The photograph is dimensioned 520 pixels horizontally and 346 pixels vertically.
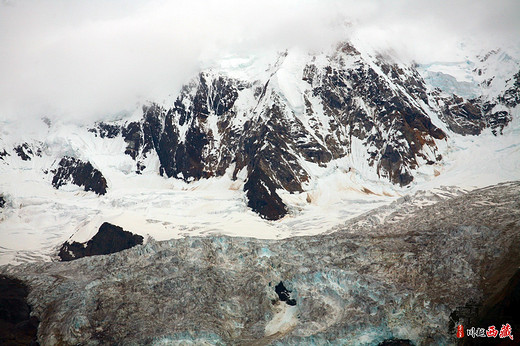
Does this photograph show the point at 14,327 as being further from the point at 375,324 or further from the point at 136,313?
the point at 375,324

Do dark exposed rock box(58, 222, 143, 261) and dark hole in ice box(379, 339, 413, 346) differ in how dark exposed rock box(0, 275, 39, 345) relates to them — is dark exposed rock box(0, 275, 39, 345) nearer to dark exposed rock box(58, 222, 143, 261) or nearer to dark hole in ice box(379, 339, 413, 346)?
dark exposed rock box(58, 222, 143, 261)

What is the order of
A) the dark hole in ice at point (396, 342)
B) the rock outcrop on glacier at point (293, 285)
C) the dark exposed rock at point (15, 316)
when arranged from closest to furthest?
the dark hole in ice at point (396, 342)
the rock outcrop on glacier at point (293, 285)
the dark exposed rock at point (15, 316)

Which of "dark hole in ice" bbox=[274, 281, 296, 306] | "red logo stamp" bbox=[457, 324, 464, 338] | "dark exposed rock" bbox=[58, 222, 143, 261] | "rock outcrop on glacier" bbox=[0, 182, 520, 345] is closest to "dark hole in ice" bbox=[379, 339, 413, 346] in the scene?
"rock outcrop on glacier" bbox=[0, 182, 520, 345]

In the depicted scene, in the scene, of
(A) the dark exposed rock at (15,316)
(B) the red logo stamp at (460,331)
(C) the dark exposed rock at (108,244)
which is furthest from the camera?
(C) the dark exposed rock at (108,244)

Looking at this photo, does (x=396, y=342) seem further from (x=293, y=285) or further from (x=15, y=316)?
(x=15, y=316)

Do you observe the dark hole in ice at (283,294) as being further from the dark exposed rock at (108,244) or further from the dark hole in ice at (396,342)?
the dark exposed rock at (108,244)

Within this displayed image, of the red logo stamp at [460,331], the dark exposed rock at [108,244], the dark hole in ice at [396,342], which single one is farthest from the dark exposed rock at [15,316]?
the red logo stamp at [460,331]

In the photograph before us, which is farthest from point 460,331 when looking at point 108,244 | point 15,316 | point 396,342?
point 108,244
